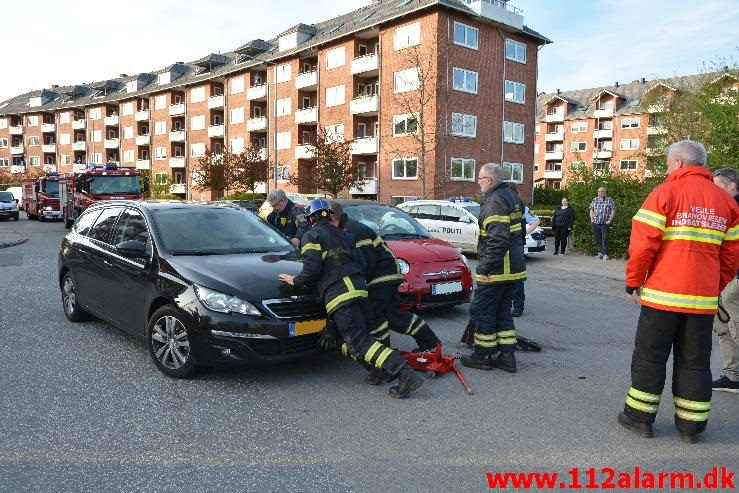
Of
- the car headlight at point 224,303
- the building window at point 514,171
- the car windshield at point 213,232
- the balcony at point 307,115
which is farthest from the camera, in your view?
the balcony at point 307,115

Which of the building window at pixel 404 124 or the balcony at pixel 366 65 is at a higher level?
the balcony at pixel 366 65

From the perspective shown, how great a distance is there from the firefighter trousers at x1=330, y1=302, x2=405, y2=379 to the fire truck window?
3.08 m

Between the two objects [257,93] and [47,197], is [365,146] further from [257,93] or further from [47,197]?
[47,197]

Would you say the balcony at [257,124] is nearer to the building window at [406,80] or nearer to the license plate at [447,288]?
the building window at [406,80]

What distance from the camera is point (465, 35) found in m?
36.3

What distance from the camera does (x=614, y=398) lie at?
4.83 meters

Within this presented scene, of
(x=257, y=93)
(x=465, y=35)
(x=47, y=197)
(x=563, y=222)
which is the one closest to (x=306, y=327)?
(x=563, y=222)

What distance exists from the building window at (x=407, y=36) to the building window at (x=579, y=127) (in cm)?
4249

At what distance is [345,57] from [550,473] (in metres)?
39.7

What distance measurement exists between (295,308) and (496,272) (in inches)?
72.7

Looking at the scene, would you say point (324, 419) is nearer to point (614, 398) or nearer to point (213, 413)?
point (213, 413)

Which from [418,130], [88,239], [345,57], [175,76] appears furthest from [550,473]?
[175,76]

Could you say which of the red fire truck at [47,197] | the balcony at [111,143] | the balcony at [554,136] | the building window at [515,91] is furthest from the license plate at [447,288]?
the balcony at [554,136]

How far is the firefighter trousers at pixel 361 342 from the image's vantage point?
15.5 ft
